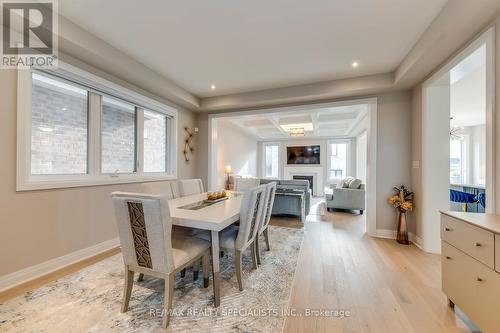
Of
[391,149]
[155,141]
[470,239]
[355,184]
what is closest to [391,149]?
[391,149]

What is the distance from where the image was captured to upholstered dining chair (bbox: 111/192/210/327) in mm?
1378

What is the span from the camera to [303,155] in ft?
29.2

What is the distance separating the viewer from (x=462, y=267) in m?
1.47

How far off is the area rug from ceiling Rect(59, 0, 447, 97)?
8.53 feet

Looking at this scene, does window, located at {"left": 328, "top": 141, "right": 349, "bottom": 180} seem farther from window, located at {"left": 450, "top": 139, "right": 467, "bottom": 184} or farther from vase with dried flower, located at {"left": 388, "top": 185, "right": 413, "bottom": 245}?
vase with dried flower, located at {"left": 388, "top": 185, "right": 413, "bottom": 245}

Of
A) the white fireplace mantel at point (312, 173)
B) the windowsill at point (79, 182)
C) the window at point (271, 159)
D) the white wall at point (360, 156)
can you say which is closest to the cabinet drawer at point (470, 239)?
the windowsill at point (79, 182)

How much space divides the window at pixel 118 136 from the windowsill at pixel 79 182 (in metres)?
0.16

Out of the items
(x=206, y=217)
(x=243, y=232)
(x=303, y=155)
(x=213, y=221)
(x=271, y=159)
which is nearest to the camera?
(x=213, y=221)

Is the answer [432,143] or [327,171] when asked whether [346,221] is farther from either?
[327,171]

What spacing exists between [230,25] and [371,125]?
2747 millimetres

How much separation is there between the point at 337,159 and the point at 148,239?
829 centimetres

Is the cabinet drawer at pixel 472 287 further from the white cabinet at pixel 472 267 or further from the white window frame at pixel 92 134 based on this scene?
the white window frame at pixel 92 134

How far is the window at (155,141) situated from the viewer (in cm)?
365

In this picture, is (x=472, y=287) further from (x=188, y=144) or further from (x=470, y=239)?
(x=188, y=144)
